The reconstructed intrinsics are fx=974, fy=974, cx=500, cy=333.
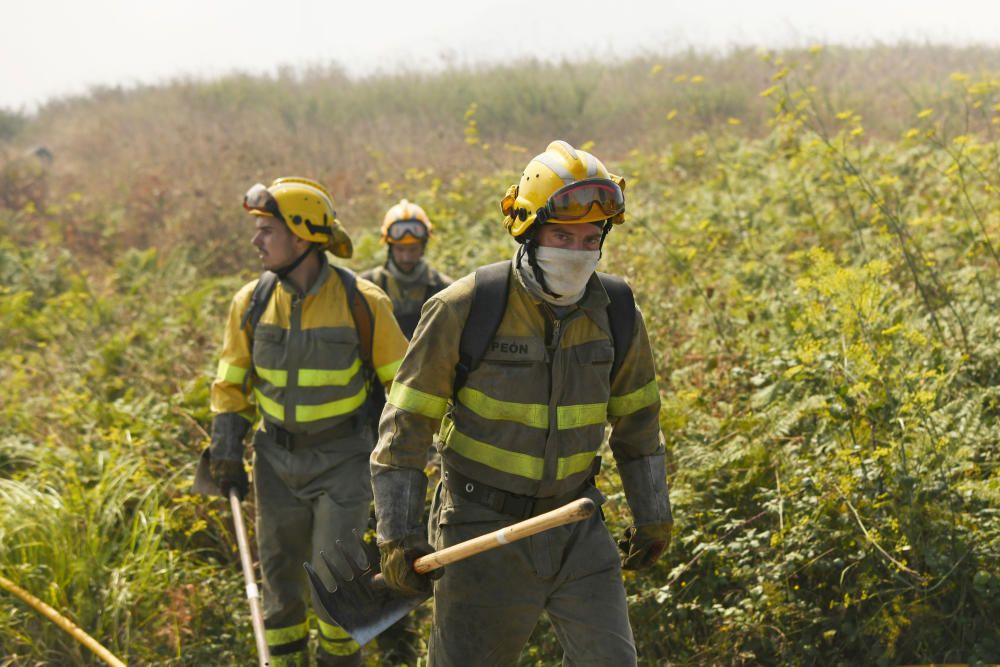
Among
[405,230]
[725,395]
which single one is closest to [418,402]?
[725,395]

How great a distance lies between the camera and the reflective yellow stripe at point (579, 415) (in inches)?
125

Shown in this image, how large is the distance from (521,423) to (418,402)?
0.34m

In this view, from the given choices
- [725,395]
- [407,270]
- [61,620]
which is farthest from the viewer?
[407,270]

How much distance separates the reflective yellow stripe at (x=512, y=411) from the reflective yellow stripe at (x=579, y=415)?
5 cm

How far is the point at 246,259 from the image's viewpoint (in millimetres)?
12805

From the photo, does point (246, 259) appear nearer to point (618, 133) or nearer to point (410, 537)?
point (618, 133)

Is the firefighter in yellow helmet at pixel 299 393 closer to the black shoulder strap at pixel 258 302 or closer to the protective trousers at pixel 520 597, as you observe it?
the black shoulder strap at pixel 258 302

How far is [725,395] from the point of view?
18.6ft

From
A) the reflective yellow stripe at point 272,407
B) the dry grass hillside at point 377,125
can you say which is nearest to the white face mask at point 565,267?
the reflective yellow stripe at point 272,407

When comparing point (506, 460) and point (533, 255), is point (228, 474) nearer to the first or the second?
point (506, 460)

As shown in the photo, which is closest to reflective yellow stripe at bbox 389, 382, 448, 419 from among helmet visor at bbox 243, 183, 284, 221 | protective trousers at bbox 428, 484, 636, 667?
protective trousers at bbox 428, 484, 636, 667

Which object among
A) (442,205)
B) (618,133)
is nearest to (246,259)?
(442,205)

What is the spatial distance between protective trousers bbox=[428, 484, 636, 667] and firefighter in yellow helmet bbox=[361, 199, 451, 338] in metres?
3.63

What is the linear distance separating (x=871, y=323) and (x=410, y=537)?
259 cm
